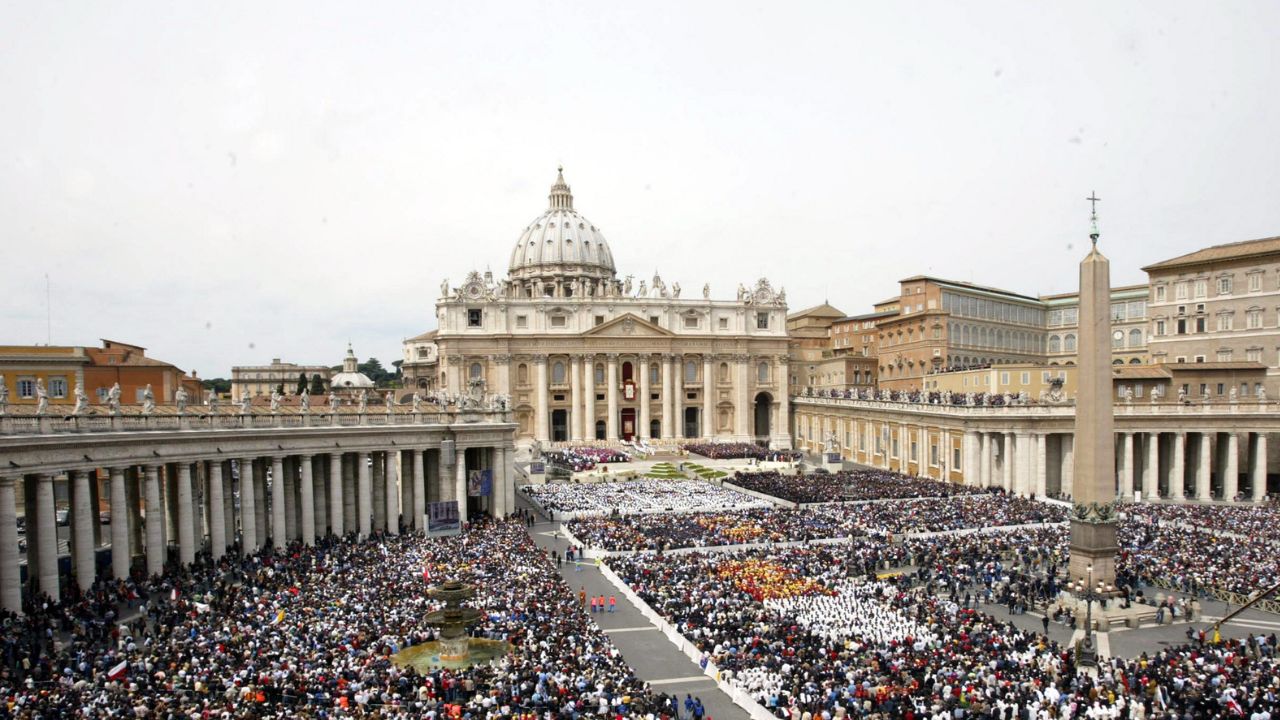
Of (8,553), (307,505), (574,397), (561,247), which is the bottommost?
(307,505)

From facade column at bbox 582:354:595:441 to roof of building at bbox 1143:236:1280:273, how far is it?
49260 millimetres

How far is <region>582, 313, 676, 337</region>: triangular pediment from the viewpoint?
8675 cm

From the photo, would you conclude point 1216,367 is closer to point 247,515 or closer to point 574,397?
point 574,397

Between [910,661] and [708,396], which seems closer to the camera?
[910,661]

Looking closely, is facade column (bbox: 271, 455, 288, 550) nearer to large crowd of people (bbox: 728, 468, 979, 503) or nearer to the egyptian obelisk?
large crowd of people (bbox: 728, 468, 979, 503)

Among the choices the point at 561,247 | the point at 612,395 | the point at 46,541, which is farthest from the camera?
the point at 561,247

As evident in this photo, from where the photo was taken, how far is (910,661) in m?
20.0

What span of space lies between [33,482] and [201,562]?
6.55 metres

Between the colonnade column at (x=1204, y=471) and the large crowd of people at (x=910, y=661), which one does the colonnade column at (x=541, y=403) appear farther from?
the large crowd of people at (x=910, y=661)

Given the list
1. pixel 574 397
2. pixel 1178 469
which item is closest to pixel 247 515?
pixel 1178 469

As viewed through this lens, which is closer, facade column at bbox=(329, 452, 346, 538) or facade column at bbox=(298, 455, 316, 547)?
facade column at bbox=(298, 455, 316, 547)

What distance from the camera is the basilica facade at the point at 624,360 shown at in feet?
278

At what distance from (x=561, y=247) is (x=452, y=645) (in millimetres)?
98193

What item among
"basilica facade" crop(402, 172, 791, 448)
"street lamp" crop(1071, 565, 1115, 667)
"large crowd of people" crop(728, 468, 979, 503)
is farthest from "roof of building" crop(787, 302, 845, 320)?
"street lamp" crop(1071, 565, 1115, 667)
